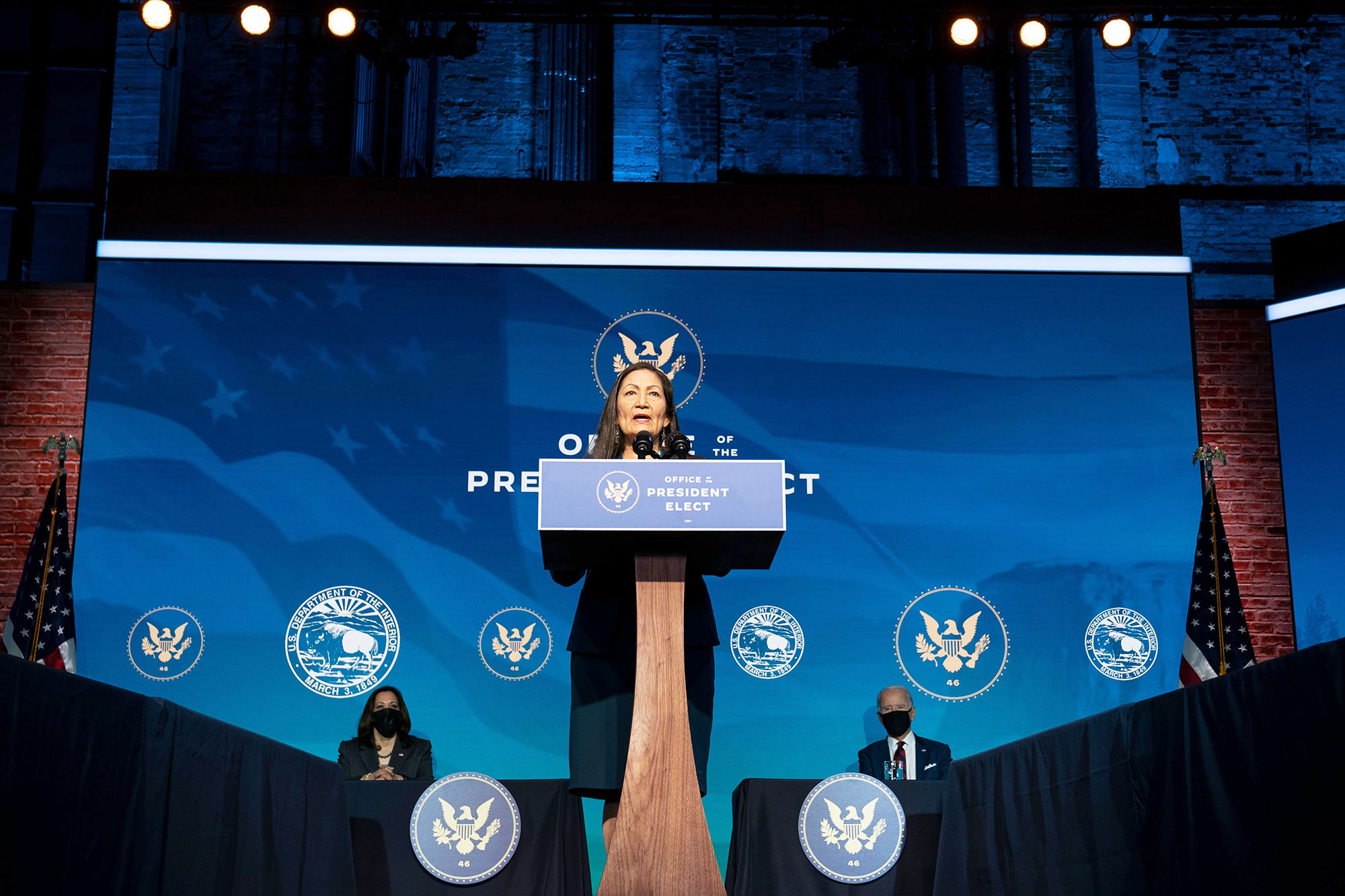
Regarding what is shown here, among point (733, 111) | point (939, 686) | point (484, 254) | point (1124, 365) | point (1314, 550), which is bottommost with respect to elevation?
point (939, 686)

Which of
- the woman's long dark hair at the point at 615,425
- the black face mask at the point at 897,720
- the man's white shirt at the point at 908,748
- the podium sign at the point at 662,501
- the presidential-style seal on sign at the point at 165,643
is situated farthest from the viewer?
the presidential-style seal on sign at the point at 165,643

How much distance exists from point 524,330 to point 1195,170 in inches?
207

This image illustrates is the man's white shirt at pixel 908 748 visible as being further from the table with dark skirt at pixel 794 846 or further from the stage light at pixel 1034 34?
the stage light at pixel 1034 34

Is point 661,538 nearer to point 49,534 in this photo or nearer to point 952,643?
point 952,643

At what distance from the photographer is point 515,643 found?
643 cm

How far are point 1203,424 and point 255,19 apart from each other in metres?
5.79

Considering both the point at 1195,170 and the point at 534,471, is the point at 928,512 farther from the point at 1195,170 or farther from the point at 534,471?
the point at 1195,170

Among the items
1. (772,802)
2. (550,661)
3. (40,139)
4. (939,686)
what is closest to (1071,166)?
(939,686)

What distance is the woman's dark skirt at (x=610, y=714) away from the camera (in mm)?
2781

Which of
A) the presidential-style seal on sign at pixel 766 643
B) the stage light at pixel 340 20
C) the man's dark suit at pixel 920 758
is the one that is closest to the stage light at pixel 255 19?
the stage light at pixel 340 20

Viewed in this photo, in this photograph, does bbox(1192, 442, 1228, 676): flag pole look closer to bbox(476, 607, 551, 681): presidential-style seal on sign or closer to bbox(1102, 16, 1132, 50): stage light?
bbox(1102, 16, 1132, 50): stage light

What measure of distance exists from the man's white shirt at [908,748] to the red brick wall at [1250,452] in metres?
2.55

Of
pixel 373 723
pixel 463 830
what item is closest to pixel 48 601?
pixel 373 723

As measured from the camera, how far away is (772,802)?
3689 mm
